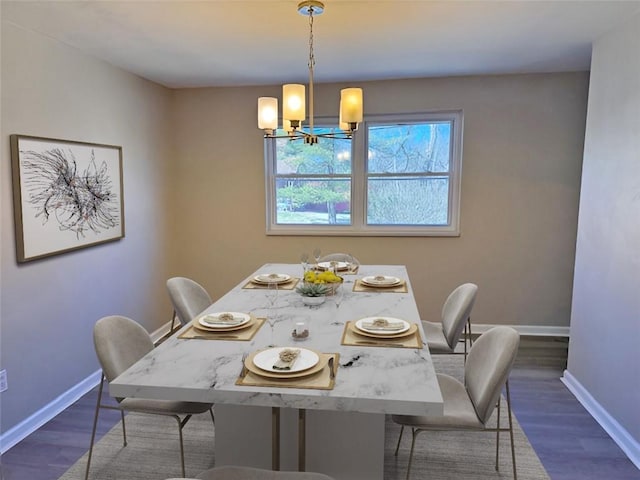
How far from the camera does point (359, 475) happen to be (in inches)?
84.7

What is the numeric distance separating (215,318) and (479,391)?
4.16ft

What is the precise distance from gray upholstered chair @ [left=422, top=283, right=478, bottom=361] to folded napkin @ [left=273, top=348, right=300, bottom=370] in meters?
1.29

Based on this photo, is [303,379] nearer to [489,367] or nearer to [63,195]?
[489,367]

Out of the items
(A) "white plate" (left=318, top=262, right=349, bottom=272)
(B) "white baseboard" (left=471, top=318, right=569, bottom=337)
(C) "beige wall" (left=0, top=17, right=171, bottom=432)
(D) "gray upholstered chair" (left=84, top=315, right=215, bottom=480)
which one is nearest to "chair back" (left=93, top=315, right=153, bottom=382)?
(D) "gray upholstered chair" (left=84, top=315, right=215, bottom=480)

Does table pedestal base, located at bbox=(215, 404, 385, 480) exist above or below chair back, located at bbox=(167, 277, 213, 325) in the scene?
below

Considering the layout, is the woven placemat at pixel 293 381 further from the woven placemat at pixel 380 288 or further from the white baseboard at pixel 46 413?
the white baseboard at pixel 46 413

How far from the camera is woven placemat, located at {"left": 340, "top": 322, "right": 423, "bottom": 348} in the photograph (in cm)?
190

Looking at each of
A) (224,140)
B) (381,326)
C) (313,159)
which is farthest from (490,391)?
(224,140)

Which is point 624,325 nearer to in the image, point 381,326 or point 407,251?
point 381,326

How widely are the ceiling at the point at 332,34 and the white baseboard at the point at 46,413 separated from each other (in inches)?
93.2

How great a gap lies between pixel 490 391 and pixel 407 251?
2.62 m

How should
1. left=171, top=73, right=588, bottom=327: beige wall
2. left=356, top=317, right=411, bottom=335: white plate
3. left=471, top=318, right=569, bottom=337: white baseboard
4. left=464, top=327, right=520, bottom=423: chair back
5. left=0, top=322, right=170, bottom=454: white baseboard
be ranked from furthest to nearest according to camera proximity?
left=471, top=318, right=569, bottom=337: white baseboard → left=171, top=73, right=588, bottom=327: beige wall → left=0, top=322, right=170, bottom=454: white baseboard → left=356, top=317, right=411, bottom=335: white plate → left=464, top=327, right=520, bottom=423: chair back

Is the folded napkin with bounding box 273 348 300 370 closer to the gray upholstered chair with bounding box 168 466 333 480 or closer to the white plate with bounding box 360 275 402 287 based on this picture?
the gray upholstered chair with bounding box 168 466 333 480

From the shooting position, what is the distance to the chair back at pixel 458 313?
2711 millimetres
